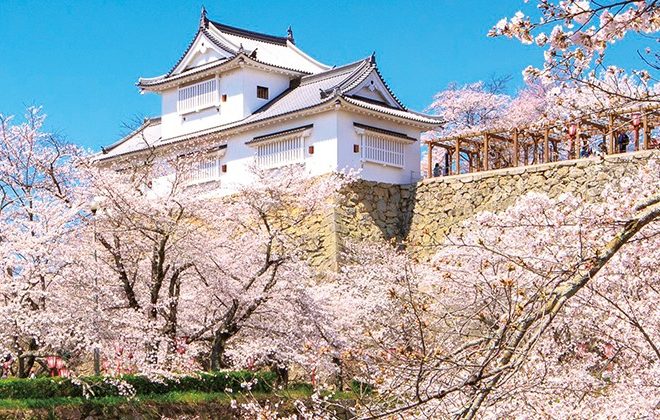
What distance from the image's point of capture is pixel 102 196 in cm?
1516

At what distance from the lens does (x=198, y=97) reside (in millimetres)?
25938

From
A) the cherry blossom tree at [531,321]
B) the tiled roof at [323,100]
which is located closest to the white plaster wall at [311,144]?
the tiled roof at [323,100]

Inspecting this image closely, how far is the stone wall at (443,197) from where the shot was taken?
2067 cm

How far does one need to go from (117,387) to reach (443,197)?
36.0ft

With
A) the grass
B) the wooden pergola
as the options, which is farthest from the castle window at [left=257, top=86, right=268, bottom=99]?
the grass

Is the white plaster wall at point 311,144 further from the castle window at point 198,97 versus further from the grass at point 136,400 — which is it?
the grass at point 136,400

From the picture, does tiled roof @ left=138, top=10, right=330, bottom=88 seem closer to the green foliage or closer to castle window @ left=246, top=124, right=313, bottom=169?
castle window @ left=246, top=124, right=313, bottom=169

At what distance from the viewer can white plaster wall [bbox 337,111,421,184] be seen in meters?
22.7

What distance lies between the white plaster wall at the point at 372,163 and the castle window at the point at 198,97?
4046 millimetres

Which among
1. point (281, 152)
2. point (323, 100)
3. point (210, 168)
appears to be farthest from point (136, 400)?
point (210, 168)

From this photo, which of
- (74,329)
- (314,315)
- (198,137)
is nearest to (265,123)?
(198,137)

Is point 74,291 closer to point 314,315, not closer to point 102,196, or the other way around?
point 102,196

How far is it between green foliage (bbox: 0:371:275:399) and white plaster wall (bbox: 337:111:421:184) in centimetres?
798

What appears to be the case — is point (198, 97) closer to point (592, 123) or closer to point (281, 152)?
point (281, 152)
